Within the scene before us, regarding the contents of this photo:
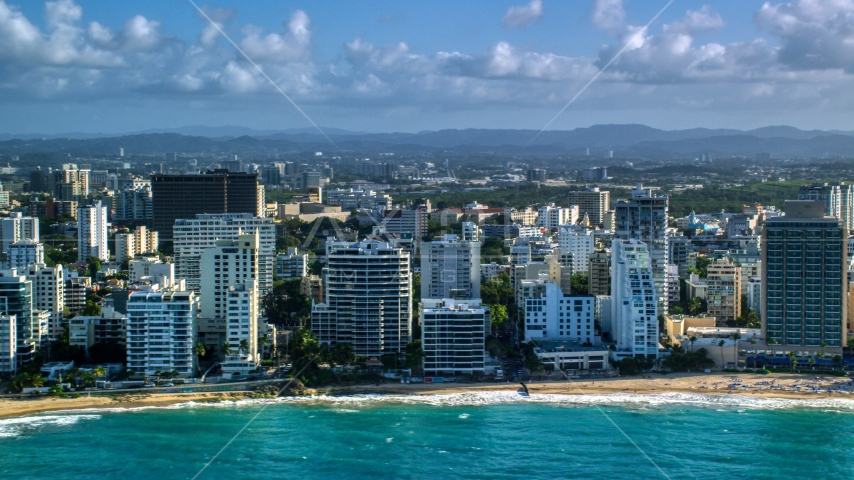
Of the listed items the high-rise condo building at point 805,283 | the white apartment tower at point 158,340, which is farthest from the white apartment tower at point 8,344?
the high-rise condo building at point 805,283

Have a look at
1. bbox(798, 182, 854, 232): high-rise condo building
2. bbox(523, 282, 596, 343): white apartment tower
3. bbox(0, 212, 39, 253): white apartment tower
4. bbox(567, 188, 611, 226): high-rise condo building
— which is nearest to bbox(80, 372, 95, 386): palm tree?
bbox(523, 282, 596, 343): white apartment tower

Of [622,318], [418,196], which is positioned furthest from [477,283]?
[418,196]

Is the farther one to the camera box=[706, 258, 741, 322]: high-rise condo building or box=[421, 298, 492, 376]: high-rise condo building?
box=[706, 258, 741, 322]: high-rise condo building

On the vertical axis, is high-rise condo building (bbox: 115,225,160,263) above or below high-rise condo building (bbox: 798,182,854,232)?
below

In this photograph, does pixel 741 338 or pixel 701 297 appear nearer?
pixel 741 338

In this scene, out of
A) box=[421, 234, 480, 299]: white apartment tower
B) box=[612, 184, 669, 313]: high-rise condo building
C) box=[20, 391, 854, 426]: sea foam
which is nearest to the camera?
box=[20, 391, 854, 426]: sea foam

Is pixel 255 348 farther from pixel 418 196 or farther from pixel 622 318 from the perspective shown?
pixel 418 196

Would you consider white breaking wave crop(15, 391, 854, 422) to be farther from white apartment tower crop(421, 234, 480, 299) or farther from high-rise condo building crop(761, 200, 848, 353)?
white apartment tower crop(421, 234, 480, 299)
